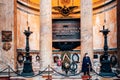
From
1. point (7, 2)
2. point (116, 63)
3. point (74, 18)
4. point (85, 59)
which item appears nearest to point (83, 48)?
point (85, 59)

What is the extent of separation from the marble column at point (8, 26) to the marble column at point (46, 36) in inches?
138

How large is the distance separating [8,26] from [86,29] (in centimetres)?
696

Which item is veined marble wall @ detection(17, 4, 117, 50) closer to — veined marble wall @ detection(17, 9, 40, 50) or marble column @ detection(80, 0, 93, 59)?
veined marble wall @ detection(17, 9, 40, 50)

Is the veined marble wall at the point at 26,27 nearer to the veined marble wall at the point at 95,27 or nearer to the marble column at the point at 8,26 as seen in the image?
the veined marble wall at the point at 95,27

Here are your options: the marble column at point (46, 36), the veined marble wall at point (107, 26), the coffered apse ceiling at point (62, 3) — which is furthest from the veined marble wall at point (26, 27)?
the marble column at point (46, 36)

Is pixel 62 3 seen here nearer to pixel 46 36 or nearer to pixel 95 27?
pixel 95 27

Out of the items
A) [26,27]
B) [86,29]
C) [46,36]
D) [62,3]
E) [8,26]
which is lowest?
[46,36]

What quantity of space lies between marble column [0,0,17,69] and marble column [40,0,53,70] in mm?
3503

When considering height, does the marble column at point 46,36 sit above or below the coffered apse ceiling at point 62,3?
below

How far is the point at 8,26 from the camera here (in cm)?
3578

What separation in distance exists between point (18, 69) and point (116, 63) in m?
8.40

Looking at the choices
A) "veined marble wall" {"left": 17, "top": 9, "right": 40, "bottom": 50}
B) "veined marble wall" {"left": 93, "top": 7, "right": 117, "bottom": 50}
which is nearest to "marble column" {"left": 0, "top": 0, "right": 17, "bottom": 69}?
"veined marble wall" {"left": 17, "top": 9, "right": 40, "bottom": 50}

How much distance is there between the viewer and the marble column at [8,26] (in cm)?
3572

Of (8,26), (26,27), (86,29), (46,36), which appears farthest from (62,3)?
(86,29)
